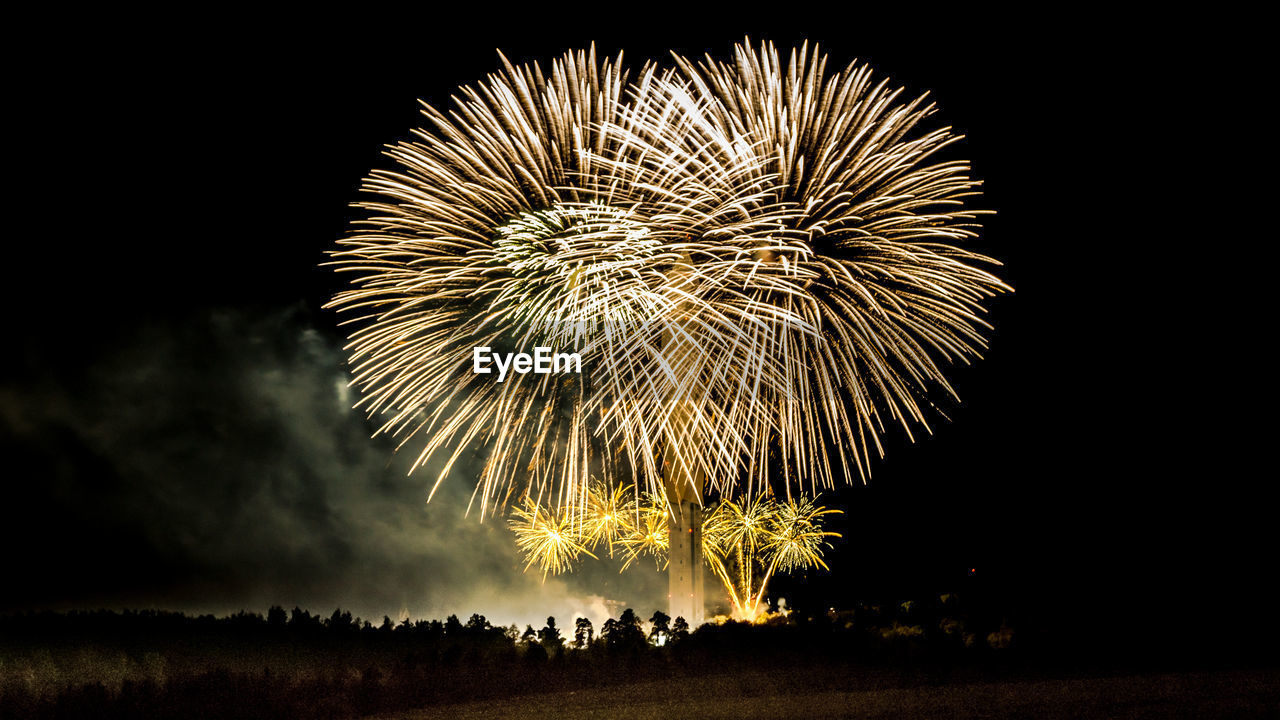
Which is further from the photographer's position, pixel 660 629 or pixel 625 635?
pixel 660 629

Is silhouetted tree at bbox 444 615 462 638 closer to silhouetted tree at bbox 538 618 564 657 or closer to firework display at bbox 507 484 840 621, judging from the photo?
silhouetted tree at bbox 538 618 564 657

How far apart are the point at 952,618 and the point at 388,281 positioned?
10231mm

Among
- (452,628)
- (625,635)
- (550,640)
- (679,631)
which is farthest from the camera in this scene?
(452,628)

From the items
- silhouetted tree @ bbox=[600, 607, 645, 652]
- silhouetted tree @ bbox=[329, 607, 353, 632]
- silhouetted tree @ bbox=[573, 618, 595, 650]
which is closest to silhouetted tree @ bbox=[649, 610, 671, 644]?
silhouetted tree @ bbox=[600, 607, 645, 652]

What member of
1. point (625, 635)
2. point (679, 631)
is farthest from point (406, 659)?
point (679, 631)

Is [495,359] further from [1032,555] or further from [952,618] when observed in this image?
[1032,555]

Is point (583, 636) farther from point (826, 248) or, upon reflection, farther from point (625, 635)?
point (826, 248)

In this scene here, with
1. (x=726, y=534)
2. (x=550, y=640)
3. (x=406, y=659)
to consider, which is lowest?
(x=406, y=659)

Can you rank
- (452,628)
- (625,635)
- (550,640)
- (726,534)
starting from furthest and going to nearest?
1. (726,534)
2. (452,628)
3. (550,640)
4. (625,635)

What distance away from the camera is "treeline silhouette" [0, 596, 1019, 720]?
914 centimetres

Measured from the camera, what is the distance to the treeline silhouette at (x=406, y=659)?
914 cm

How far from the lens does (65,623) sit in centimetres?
1530

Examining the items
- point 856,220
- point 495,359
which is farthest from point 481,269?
point 856,220

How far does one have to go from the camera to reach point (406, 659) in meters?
10.7
